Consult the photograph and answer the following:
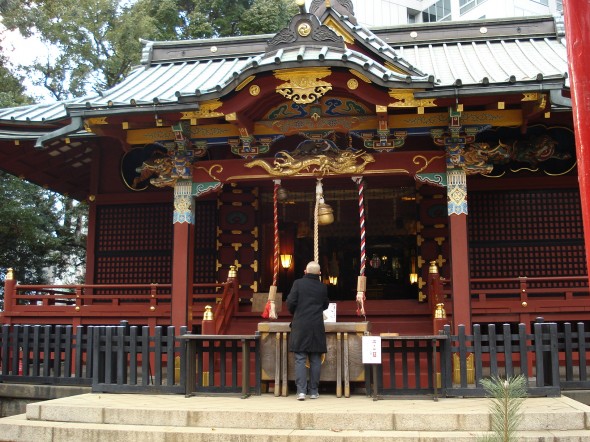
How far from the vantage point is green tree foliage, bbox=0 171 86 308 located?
18000 mm

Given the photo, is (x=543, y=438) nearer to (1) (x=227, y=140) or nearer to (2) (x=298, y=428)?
(2) (x=298, y=428)

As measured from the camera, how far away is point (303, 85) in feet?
30.7

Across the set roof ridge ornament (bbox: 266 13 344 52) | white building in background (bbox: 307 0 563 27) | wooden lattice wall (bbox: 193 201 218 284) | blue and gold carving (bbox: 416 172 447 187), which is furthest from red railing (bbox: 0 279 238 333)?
white building in background (bbox: 307 0 563 27)

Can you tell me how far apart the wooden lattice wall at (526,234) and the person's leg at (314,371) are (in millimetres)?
5550

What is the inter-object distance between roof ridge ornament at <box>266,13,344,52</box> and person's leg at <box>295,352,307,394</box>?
4586 mm

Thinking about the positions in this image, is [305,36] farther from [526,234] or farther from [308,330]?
[526,234]

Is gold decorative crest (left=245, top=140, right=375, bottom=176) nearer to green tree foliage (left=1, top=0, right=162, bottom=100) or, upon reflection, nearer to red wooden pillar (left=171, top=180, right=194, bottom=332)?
red wooden pillar (left=171, top=180, right=194, bottom=332)

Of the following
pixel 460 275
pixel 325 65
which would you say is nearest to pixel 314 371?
pixel 460 275

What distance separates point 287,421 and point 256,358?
1697mm

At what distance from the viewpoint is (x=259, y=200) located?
13.5m

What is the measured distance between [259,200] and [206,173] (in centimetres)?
312

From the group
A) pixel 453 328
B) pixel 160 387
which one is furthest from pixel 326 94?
pixel 160 387

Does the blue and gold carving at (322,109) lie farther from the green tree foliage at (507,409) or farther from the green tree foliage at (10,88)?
the green tree foliage at (10,88)

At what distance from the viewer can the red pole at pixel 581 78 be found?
3.35 m
